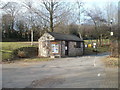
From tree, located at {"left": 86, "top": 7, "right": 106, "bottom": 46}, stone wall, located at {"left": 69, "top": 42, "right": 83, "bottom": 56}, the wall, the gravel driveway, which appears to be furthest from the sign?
tree, located at {"left": 86, "top": 7, "right": 106, "bottom": 46}

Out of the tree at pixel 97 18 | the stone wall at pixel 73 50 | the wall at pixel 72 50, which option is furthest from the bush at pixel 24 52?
the tree at pixel 97 18

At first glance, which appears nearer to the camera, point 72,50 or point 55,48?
point 55,48

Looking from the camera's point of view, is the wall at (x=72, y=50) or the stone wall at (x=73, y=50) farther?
the stone wall at (x=73, y=50)

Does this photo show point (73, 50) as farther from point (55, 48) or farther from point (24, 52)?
point (24, 52)

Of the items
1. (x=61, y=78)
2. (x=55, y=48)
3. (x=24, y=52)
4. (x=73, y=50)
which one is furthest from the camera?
(x=73, y=50)

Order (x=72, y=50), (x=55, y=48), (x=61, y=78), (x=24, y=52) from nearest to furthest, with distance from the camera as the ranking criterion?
(x=61, y=78), (x=24, y=52), (x=55, y=48), (x=72, y=50)

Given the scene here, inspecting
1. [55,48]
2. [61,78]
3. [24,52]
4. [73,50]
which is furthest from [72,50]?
[61,78]

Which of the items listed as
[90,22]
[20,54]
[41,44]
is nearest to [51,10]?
[41,44]

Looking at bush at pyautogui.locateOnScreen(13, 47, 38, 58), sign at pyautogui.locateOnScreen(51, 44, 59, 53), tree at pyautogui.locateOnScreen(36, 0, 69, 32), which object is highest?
tree at pyautogui.locateOnScreen(36, 0, 69, 32)

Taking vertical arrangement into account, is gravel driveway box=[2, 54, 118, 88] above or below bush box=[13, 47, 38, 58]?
below

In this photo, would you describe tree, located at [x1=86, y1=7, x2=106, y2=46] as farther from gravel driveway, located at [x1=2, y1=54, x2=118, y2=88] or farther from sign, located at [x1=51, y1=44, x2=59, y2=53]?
gravel driveway, located at [x1=2, y1=54, x2=118, y2=88]

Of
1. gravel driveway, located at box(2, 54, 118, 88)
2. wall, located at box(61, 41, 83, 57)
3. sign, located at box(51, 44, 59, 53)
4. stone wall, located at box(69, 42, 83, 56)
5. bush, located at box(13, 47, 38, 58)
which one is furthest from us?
stone wall, located at box(69, 42, 83, 56)

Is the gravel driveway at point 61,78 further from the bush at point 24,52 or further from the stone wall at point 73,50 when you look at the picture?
the stone wall at point 73,50

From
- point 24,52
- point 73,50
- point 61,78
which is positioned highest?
point 73,50
